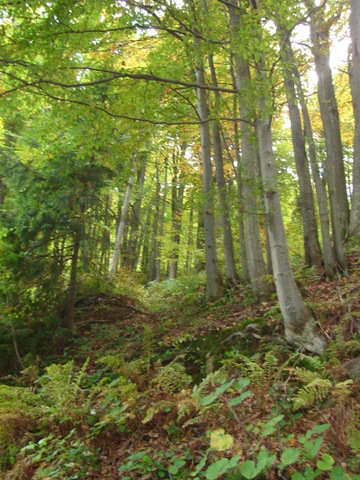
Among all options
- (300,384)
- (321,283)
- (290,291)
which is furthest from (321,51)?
(300,384)

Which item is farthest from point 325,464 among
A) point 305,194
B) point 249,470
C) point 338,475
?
point 305,194

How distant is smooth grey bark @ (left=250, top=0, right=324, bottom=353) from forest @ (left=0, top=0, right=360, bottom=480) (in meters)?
0.03

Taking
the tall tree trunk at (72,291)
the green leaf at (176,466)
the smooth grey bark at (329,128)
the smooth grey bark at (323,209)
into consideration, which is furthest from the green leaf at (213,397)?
the tall tree trunk at (72,291)

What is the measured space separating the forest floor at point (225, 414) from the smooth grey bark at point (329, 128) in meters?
1.41

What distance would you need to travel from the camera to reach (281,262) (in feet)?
14.4

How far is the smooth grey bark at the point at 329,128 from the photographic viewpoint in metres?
6.09

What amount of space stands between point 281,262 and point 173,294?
7.43 metres

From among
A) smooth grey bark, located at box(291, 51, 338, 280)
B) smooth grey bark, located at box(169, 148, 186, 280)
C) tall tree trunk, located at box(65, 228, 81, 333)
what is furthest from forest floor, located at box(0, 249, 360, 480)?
smooth grey bark, located at box(169, 148, 186, 280)

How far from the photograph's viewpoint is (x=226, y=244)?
356 inches

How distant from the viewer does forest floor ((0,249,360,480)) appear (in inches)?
95.4

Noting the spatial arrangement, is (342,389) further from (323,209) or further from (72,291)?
(72,291)

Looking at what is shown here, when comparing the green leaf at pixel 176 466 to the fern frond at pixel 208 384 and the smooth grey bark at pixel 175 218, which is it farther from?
the smooth grey bark at pixel 175 218

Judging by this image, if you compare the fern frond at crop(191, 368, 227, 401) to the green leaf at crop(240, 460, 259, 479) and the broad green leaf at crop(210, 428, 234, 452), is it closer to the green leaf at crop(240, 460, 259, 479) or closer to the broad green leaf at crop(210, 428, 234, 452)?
the broad green leaf at crop(210, 428, 234, 452)

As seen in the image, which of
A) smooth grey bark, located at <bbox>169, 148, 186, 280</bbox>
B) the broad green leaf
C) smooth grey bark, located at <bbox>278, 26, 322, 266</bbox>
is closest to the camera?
the broad green leaf
